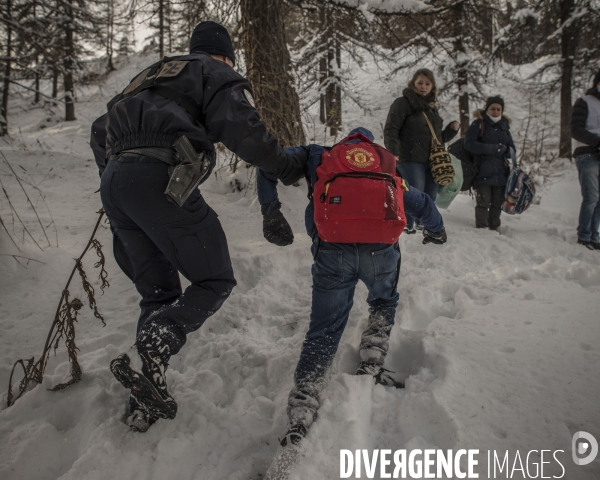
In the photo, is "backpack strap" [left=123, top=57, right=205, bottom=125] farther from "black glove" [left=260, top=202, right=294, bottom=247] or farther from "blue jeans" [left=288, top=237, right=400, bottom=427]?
"blue jeans" [left=288, top=237, right=400, bottom=427]

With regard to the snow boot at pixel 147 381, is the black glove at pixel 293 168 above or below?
above

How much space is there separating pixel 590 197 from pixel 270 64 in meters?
4.52

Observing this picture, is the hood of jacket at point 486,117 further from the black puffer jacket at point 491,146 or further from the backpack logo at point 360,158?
the backpack logo at point 360,158

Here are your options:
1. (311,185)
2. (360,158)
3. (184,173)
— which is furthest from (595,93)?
(184,173)

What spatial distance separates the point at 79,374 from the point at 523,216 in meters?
6.37

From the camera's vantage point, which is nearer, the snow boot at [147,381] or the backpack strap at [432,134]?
the snow boot at [147,381]

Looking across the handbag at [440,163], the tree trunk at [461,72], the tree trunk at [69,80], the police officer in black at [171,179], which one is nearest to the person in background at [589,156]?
the handbag at [440,163]

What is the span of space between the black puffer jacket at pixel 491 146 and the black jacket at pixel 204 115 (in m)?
4.06

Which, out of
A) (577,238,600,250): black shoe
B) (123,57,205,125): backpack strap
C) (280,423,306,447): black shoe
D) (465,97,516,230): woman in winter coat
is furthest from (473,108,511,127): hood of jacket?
(280,423,306,447): black shoe

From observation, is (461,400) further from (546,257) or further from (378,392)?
(546,257)

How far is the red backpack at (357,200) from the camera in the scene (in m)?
1.98

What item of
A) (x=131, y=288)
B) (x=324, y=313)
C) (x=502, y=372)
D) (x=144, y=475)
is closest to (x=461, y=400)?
(x=502, y=372)

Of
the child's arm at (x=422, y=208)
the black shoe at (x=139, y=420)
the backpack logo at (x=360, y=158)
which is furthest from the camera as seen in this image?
the child's arm at (x=422, y=208)

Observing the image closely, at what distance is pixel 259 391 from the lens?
2.32m
